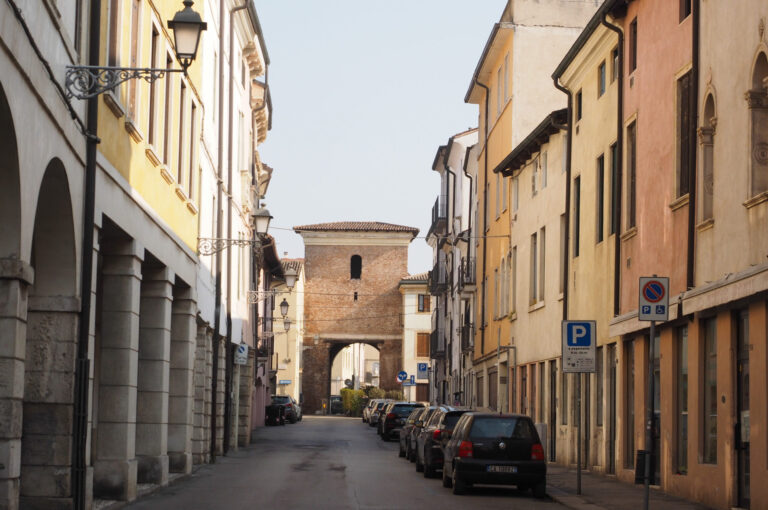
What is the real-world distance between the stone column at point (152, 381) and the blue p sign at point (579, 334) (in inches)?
267

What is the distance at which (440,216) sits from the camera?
6812cm

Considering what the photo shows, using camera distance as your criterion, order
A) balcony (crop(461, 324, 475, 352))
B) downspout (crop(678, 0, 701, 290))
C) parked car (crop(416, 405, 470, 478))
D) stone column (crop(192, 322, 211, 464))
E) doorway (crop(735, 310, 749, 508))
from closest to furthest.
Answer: doorway (crop(735, 310, 749, 508)) → downspout (crop(678, 0, 701, 290)) → parked car (crop(416, 405, 470, 478)) → stone column (crop(192, 322, 211, 464)) → balcony (crop(461, 324, 475, 352))

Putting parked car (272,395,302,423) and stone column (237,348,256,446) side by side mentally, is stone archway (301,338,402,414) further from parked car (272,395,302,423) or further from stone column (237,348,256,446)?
stone column (237,348,256,446)

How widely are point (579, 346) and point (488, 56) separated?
2638cm

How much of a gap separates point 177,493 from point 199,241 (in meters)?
7.89

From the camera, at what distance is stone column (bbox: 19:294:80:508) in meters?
14.9

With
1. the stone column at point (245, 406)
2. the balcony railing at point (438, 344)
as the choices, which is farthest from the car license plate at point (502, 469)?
the balcony railing at point (438, 344)

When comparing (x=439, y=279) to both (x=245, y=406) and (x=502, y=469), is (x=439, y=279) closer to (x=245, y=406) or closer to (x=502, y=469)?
(x=245, y=406)

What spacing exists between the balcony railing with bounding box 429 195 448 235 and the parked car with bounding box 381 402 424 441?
1822 centimetres

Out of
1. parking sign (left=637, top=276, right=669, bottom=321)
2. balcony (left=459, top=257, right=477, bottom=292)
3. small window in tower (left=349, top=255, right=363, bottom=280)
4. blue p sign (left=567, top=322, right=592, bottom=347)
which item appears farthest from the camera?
small window in tower (left=349, top=255, right=363, bottom=280)

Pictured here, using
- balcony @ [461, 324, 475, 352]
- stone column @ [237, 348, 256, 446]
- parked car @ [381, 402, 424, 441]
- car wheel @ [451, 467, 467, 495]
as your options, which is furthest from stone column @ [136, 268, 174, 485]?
Answer: balcony @ [461, 324, 475, 352]

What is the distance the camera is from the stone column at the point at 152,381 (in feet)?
72.1

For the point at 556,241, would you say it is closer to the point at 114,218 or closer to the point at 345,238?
the point at 114,218

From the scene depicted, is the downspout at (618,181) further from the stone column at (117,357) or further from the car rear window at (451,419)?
the stone column at (117,357)
